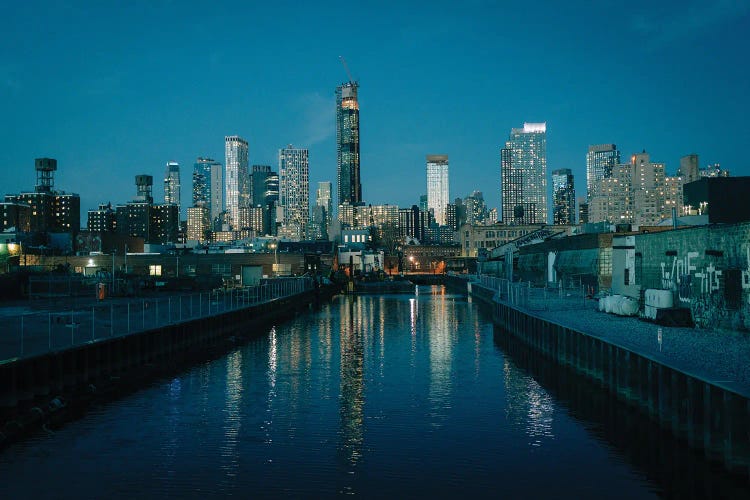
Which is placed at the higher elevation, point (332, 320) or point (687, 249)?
point (687, 249)

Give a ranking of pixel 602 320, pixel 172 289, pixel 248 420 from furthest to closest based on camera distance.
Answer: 1. pixel 172 289
2. pixel 602 320
3. pixel 248 420

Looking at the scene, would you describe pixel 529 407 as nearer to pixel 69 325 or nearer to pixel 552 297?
pixel 69 325

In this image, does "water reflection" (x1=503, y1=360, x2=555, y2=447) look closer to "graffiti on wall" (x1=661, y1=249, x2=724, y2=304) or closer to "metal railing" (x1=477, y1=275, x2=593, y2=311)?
"graffiti on wall" (x1=661, y1=249, x2=724, y2=304)

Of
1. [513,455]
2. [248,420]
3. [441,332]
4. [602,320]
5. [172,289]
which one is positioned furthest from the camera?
[172,289]

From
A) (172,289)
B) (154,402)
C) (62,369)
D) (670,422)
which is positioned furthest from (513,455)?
(172,289)

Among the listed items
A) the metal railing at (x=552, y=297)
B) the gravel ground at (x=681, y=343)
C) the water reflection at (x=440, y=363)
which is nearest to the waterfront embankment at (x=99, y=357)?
the water reflection at (x=440, y=363)

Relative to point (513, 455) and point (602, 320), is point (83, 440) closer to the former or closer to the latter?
point (513, 455)
